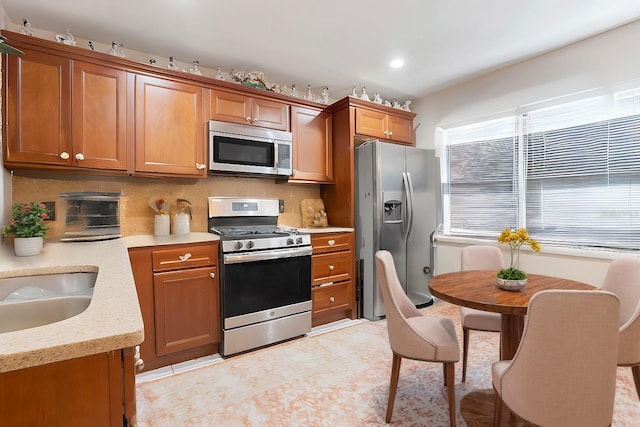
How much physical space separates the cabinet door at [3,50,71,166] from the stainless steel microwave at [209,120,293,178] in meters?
0.99

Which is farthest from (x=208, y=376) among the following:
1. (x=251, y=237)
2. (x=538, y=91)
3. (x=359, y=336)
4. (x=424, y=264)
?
(x=538, y=91)

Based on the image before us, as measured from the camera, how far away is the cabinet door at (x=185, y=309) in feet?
7.57

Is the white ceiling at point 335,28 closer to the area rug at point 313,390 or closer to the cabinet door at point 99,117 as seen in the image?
the cabinet door at point 99,117

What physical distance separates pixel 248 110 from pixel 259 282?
156cm

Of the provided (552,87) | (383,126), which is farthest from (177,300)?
(552,87)

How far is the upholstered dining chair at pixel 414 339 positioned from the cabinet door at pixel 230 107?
1860mm

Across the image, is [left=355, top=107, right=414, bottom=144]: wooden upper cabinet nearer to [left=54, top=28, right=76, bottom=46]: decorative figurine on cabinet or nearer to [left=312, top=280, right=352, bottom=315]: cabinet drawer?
[left=312, top=280, right=352, bottom=315]: cabinet drawer

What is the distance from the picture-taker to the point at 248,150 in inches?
115

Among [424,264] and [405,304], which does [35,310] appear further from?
[424,264]

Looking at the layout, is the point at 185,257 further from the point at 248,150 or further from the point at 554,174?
the point at 554,174

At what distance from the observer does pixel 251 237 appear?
2.61 meters

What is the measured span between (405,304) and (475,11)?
81.4 inches

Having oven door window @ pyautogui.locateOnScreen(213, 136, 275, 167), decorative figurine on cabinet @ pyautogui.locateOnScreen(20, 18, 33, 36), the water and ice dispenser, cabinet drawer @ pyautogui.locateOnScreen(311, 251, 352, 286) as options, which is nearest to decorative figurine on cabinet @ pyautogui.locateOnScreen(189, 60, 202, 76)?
oven door window @ pyautogui.locateOnScreen(213, 136, 275, 167)

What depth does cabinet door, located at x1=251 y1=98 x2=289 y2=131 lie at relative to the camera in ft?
9.77
